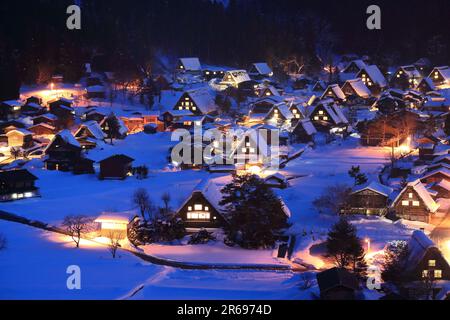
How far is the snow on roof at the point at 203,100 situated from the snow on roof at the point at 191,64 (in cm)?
985

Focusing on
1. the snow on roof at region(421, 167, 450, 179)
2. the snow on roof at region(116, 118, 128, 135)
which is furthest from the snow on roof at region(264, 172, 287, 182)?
the snow on roof at region(116, 118, 128, 135)

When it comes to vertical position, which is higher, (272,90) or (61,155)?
(272,90)

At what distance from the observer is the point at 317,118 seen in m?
35.2

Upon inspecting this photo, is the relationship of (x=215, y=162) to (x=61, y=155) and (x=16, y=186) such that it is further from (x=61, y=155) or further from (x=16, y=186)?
(x=16, y=186)

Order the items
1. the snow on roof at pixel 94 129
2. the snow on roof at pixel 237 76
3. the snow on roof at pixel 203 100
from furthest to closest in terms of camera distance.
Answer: the snow on roof at pixel 237 76 < the snow on roof at pixel 203 100 < the snow on roof at pixel 94 129

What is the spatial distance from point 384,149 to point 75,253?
17925 mm

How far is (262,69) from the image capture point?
160 ft

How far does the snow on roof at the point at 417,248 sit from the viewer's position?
53.0 ft

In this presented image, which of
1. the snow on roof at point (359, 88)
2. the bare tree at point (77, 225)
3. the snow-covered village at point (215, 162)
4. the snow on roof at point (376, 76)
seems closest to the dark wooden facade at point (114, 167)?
the snow-covered village at point (215, 162)

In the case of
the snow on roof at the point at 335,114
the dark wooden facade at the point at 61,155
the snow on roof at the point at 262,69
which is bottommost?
the dark wooden facade at the point at 61,155

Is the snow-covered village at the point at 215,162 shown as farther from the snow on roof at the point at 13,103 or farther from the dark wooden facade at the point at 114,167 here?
the snow on roof at the point at 13,103

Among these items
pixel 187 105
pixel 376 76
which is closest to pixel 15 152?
pixel 187 105

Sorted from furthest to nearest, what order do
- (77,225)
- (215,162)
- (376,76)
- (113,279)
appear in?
(376,76) → (215,162) → (77,225) → (113,279)

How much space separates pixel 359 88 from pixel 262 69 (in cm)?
943
